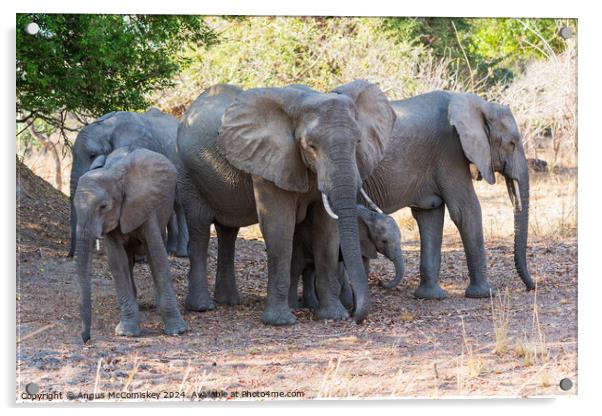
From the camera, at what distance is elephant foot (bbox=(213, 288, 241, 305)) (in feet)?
28.4

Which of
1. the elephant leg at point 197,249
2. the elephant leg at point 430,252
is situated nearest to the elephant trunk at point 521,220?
the elephant leg at point 430,252

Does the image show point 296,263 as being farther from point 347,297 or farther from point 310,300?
point 347,297

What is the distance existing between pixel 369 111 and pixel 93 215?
1.84 meters

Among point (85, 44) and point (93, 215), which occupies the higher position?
point (85, 44)

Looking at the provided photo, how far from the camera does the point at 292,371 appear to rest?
6547 millimetres

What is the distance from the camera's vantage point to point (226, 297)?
8664 mm

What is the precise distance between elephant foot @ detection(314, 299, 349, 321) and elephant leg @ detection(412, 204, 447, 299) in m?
0.99

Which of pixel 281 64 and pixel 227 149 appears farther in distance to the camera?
pixel 281 64

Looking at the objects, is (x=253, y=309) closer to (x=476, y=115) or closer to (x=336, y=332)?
(x=336, y=332)

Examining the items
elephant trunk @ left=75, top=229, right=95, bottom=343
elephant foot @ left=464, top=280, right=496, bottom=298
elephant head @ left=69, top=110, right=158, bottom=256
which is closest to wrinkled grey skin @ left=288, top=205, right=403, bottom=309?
elephant foot @ left=464, top=280, right=496, bottom=298

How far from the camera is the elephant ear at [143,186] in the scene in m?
7.33

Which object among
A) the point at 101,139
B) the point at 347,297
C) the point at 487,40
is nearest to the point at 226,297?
the point at 347,297

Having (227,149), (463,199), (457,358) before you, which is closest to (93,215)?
(227,149)

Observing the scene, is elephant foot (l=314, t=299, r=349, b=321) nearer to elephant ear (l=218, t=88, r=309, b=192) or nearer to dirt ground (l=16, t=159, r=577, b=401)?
dirt ground (l=16, t=159, r=577, b=401)
